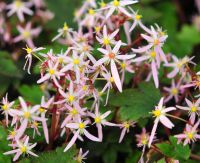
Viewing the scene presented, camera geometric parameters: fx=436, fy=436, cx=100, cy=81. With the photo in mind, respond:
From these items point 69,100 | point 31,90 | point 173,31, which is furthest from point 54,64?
point 173,31

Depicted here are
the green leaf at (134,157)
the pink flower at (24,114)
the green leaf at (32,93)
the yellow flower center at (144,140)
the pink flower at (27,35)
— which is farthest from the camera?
the pink flower at (27,35)

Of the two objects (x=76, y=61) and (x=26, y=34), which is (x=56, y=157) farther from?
(x=26, y=34)

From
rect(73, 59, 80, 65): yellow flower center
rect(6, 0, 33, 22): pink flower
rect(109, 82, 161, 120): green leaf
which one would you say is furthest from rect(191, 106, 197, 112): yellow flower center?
rect(6, 0, 33, 22): pink flower

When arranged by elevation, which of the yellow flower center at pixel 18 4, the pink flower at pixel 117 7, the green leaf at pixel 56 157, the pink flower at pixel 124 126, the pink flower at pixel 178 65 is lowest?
the pink flower at pixel 124 126

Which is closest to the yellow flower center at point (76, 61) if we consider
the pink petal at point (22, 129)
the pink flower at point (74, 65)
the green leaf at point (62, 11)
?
the pink flower at point (74, 65)

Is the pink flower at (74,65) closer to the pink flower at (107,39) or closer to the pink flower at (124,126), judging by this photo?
the pink flower at (107,39)

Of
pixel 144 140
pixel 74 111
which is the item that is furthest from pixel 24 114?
pixel 144 140
